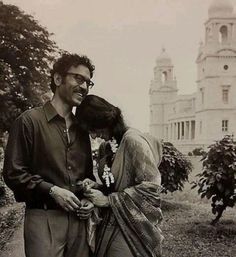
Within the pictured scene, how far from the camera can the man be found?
2.95 meters

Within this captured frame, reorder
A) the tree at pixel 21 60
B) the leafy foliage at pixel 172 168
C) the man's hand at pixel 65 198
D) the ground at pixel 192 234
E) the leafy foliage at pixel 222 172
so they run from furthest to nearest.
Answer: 1. the tree at pixel 21 60
2. the leafy foliage at pixel 172 168
3. the leafy foliage at pixel 222 172
4. the ground at pixel 192 234
5. the man's hand at pixel 65 198

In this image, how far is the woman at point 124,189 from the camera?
10.0ft

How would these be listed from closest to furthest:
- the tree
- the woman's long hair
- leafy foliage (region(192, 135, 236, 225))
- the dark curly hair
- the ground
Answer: the woman's long hair → the dark curly hair → the ground → leafy foliage (region(192, 135, 236, 225)) → the tree

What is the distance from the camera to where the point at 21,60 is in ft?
49.7

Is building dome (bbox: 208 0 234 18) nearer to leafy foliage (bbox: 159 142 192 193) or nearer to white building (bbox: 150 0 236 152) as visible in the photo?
white building (bbox: 150 0 236 152)

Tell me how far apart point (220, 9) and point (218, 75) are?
18.1 feet

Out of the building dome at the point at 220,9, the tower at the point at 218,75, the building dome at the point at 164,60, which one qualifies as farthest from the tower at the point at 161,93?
the building dome at the point at 220,9

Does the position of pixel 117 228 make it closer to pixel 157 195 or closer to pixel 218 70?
pixel 157 195

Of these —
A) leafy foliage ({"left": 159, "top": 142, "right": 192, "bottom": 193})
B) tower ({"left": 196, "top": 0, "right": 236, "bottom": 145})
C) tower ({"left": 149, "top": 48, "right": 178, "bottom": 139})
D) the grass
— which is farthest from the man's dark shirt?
tower ({"left": 149, "top": 48, "right": 178, "bottom": 139})

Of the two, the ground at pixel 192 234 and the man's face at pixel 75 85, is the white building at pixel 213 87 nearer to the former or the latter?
the ground at pixel 192 234

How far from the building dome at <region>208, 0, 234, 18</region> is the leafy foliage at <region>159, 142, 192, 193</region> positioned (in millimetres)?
28852

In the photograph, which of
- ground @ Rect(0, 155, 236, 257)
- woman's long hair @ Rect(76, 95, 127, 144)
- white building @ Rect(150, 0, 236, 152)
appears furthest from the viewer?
white building @ Rect(150, 0, 236, 152)

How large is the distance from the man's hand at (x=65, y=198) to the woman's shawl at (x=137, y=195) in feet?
0.82

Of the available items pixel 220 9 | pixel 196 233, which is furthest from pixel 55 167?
pixel 220 9
